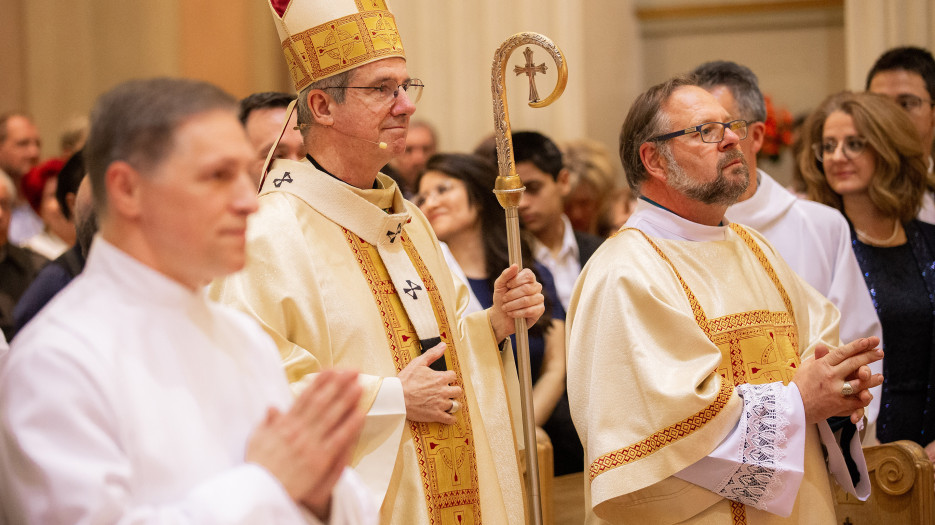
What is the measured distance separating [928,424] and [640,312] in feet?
6.57

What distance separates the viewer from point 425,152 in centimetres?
698

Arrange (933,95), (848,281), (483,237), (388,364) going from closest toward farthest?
(388,364) → (848,281) → (483,237) → (933,95)

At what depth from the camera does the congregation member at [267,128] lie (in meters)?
Result: 3.87

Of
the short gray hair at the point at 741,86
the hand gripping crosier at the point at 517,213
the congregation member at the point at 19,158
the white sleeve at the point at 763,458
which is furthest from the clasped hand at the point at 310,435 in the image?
the congregation member at the point at 19,158

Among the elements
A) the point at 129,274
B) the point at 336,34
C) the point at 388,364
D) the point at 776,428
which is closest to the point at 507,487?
the point at 388,364

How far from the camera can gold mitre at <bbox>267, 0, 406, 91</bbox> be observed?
309cm

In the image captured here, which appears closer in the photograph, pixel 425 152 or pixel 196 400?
pixel 196 400

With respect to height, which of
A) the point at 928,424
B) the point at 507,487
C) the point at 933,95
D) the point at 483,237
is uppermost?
the point at 933,95

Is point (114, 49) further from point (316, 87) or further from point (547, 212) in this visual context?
point (316, 87)

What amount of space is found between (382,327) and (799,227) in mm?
2229

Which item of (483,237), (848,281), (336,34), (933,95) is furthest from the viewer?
(933,95)

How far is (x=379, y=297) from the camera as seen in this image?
9.80 ft

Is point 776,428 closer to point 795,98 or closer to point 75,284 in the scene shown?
point 75,284

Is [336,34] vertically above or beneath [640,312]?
above
